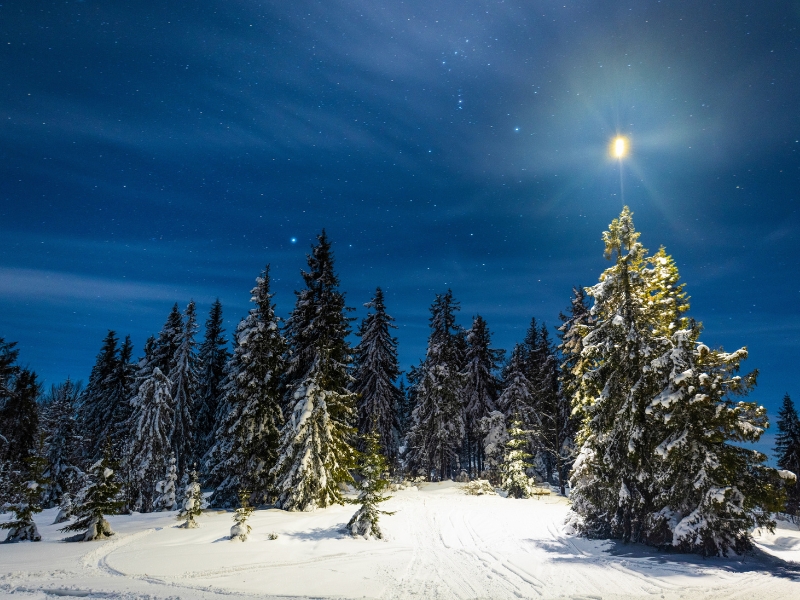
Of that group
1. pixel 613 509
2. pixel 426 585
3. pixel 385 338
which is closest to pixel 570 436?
pixel 385 338

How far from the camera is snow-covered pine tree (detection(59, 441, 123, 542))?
15531 mm

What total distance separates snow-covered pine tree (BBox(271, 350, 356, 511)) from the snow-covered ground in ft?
8.30

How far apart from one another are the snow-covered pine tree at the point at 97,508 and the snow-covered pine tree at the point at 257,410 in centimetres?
721

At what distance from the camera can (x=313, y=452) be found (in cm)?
2111

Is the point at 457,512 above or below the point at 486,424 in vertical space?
below

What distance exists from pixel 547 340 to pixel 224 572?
35.7 metres

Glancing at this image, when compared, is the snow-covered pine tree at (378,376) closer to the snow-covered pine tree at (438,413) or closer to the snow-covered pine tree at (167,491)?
the snow-covered pine tree at (438,413)

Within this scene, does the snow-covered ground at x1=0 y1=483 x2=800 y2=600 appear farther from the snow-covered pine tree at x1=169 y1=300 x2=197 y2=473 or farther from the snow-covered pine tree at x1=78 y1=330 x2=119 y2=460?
the snow-covered pine tree at x1=78 y1=330 x2=119 y2=460

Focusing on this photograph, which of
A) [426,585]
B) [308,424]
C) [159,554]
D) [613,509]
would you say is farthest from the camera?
[308,424]

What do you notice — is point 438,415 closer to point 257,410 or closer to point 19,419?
point 257,410

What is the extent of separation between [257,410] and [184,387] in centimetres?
1573

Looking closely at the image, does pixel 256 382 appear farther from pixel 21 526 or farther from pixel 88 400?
pixel 88 400

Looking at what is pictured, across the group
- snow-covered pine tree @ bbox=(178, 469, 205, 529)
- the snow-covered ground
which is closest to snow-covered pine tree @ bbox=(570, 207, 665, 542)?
the snow-covered ground

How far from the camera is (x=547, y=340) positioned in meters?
41.3
